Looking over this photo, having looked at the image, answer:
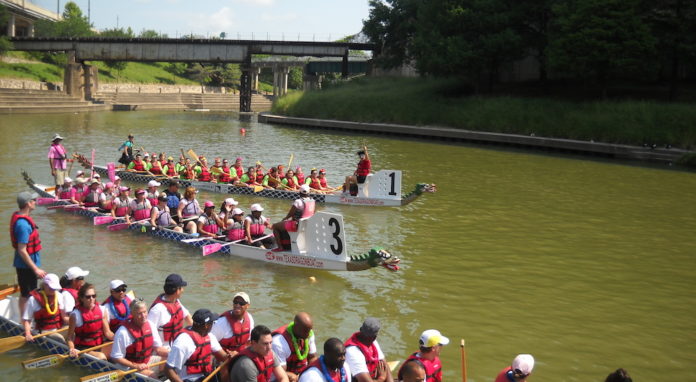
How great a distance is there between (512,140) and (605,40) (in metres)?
9.21

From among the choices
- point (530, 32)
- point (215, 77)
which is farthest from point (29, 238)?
point (215, 77)

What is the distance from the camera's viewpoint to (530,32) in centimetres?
5438

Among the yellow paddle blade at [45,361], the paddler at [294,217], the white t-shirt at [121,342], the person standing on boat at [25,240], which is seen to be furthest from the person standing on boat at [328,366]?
the paddler at [294,217]

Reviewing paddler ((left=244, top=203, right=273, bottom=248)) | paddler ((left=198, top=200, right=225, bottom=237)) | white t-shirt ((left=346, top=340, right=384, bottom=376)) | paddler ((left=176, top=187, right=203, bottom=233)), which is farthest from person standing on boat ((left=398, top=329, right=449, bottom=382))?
paddler ((left=176, top=187, right=203, bottom=233))

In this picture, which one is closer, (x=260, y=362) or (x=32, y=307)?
(x=260, y=362)

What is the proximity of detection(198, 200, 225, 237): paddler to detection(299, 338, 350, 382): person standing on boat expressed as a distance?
10.7 meters

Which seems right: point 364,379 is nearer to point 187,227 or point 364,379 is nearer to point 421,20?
point 187,227

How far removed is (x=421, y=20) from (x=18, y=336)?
5504 cm

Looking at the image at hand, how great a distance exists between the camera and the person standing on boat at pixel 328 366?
7.31 m

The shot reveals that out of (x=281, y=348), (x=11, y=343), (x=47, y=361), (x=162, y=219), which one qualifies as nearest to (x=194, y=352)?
(x=281, y=348)

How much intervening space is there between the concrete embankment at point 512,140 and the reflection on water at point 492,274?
285 inches

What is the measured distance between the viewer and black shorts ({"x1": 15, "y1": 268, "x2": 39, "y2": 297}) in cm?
1101

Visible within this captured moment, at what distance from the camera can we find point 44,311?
10.4 m

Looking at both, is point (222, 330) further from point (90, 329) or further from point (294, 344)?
point (90, 329)
